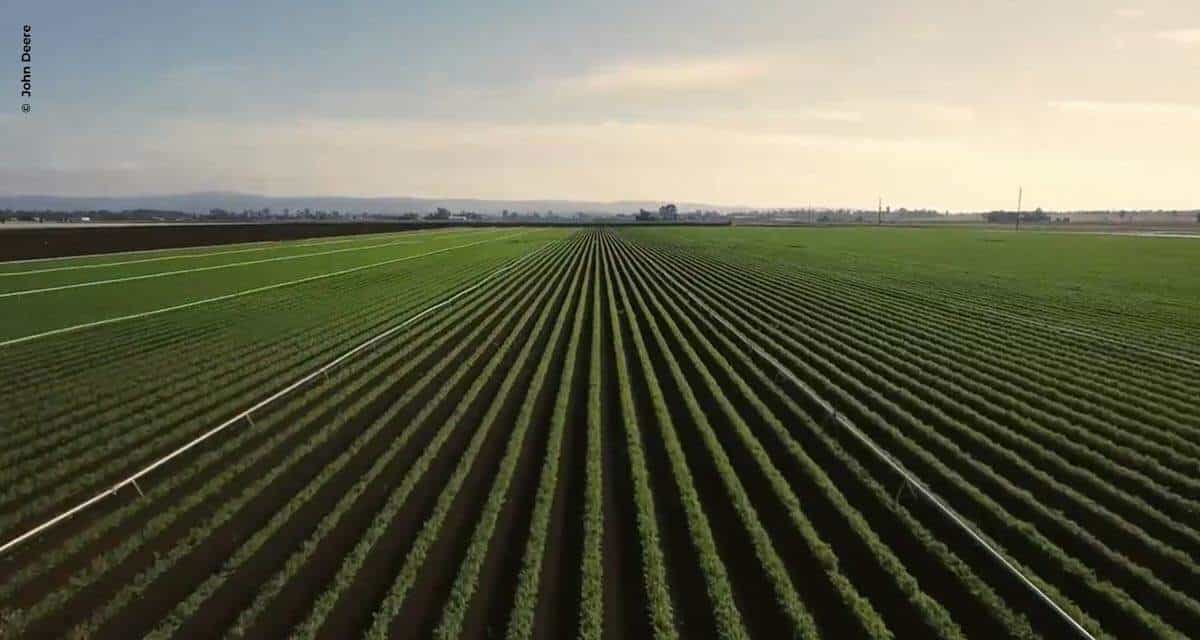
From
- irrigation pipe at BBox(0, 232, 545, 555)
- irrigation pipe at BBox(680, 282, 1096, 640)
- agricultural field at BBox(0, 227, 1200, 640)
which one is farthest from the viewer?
irrigation pipe at BBox(0, 232, 545, 555)

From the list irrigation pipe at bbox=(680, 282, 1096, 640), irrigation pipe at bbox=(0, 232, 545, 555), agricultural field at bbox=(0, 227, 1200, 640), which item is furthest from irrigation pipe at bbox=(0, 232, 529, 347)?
irrigation pipe at bbox=(680, 282, 1096, 640)

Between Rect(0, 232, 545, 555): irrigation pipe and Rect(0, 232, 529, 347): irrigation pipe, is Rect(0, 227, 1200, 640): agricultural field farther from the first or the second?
Rect(0, 232, 529, 347): irrigation pipe

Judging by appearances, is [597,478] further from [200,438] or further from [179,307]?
[179,307]

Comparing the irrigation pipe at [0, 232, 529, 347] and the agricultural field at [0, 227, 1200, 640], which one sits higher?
the irrigation pipe at [0, 232, 529, 347]

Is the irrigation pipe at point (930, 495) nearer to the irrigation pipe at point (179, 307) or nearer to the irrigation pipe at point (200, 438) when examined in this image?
the irrigation pipe at point (200, 438)


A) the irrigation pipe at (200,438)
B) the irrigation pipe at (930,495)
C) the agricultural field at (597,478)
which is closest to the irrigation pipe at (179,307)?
the agricultural field at (597,478)

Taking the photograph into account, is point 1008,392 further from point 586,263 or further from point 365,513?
point 586,263

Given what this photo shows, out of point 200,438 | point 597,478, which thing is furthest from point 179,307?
point 597,478

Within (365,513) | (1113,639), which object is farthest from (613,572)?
(1113,639)
